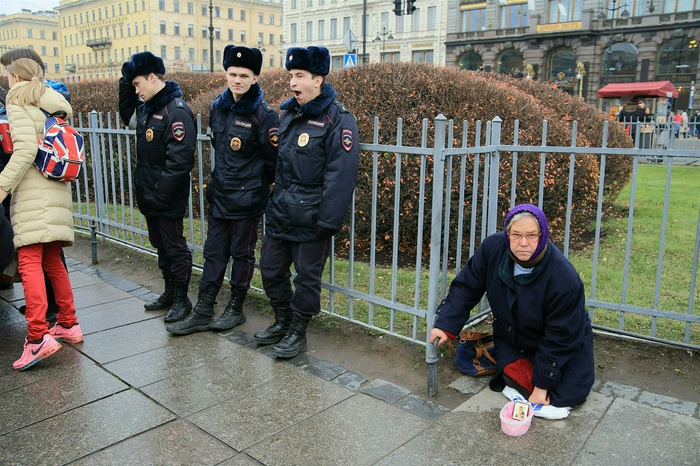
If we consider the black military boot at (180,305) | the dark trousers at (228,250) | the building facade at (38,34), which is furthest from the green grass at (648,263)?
the building facade at (38,34)

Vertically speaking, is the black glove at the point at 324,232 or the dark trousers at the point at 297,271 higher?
the black glove at the point at 324,232

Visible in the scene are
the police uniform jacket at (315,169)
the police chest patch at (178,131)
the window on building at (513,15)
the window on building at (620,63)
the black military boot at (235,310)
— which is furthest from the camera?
the window on building at (513,15)

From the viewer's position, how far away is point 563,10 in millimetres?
50688

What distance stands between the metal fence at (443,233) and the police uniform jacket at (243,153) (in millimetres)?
692

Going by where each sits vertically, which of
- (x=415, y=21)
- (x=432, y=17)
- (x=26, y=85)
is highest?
(x=432, y=17)

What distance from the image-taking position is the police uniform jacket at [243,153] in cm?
422

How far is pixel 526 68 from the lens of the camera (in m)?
53.2

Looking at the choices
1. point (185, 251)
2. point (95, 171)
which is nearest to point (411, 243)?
point (185, 251)

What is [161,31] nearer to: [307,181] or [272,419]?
[307,181]

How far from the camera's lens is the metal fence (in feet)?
12.2

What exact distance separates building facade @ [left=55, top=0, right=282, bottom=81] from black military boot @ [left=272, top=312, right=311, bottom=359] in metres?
82.7

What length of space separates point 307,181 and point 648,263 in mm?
4419

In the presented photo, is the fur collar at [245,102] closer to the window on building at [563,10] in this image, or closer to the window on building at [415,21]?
the window on building at [563,10]

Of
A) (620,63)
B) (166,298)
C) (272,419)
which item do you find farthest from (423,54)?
(272,419)
